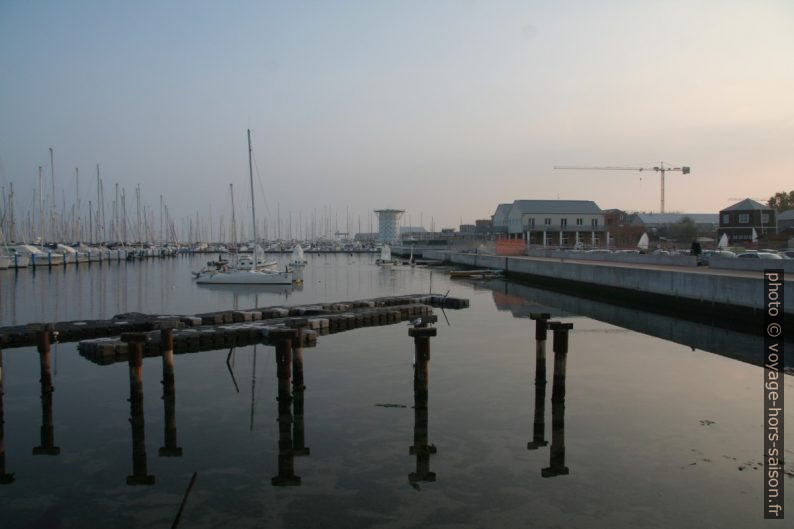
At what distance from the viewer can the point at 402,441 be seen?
1312 centimetres

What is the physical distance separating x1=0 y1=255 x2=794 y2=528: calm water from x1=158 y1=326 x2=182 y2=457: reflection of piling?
0.15 metres

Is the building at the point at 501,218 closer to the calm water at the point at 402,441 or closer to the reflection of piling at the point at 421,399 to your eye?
the calm water at the point at 402,441

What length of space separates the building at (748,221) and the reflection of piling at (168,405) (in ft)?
285

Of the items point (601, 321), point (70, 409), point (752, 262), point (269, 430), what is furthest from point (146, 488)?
point (752, 262)

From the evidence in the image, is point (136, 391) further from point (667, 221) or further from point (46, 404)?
point (667, 221)

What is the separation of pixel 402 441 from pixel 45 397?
9.85m

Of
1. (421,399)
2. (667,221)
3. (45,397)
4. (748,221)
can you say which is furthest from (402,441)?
(667,221)

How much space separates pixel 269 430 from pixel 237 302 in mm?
29538

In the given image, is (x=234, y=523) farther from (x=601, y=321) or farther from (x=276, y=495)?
(x=601, y=321)

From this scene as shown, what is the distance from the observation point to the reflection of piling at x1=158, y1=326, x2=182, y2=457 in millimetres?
12696

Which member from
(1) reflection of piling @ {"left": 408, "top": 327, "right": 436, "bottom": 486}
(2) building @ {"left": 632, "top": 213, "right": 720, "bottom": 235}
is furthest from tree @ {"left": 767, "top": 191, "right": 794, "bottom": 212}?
(1) reflection of piling @ {"left": 408, "top": 327, "right": 436, "bottom": 486}

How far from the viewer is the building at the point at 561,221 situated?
109125 mm

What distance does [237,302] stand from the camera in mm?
42312

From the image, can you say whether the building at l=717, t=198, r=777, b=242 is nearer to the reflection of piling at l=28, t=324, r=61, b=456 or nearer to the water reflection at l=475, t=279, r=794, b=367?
the water reflection at l=475, t=279, r=794, b=367
